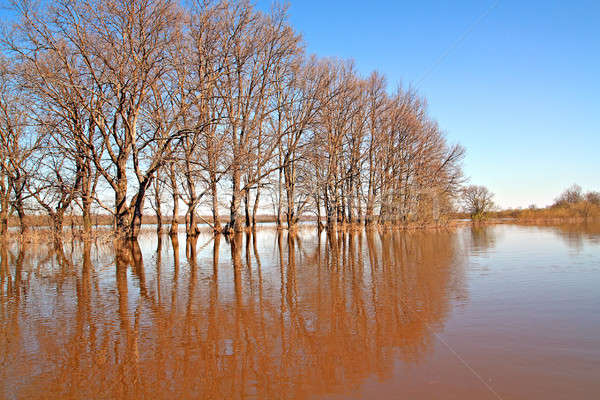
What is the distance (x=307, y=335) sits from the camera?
524 centimetres

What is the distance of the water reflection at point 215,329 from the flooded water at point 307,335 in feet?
0.07

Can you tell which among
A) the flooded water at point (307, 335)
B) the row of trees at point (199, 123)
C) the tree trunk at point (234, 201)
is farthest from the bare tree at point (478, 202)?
the flooded water at point (307, 335)

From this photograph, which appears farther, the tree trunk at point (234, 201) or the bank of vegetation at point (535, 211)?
the bank of vegetation at point (535, 211)

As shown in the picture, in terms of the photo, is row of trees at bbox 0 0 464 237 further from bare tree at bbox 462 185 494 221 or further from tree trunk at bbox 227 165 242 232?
bare tree at bbox 462 185 494 221

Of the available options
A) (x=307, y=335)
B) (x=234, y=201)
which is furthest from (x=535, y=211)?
(x=307, y=335)

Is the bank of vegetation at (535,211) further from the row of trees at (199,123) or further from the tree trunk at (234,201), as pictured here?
the tree trunk at (234,201)

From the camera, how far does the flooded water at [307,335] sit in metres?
3.78

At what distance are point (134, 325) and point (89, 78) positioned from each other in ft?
58.3

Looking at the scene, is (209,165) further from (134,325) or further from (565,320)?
(565,320)

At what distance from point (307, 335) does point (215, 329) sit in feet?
4.21

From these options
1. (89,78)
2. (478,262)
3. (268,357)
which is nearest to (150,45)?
(89,78)

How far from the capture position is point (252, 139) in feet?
87.4

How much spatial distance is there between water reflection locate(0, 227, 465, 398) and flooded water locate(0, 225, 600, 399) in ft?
0.07

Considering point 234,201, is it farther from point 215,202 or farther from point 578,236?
point 578,236
